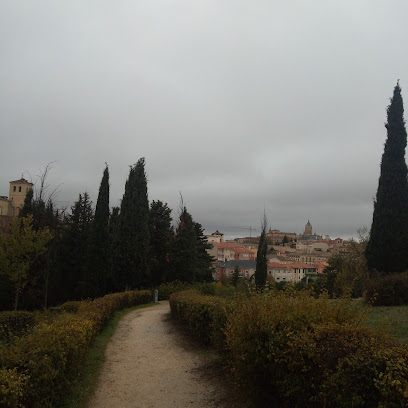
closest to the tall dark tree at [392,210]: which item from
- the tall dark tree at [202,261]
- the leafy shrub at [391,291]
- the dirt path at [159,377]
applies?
the leafy shrub at [391,291]

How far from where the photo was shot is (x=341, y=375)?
3.24 metres

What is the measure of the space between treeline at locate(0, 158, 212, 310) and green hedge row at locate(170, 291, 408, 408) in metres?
18.8

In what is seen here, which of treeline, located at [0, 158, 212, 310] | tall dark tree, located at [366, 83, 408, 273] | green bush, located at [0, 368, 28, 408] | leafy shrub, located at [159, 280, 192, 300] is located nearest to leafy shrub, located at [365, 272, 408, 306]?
tall dark tree, located at [366, 83, 408, 273]

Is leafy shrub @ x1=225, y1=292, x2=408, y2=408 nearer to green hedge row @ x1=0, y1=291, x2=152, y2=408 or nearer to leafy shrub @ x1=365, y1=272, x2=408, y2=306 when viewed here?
green hedge row @ x1=0, y1=291, x2=152, y2=408

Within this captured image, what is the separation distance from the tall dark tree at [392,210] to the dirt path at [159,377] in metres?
10.6

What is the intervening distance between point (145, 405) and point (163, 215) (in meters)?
28.3

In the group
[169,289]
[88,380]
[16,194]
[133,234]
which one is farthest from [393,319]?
[16,194]

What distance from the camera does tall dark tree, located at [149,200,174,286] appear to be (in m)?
31.0

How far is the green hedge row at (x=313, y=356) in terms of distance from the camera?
306 centimetres

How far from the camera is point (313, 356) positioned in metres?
3.71

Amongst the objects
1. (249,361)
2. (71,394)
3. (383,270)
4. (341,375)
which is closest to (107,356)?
(71,394)

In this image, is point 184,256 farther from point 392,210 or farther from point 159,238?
point 392,210

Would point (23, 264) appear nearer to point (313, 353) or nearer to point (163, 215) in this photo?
point (163, 215)

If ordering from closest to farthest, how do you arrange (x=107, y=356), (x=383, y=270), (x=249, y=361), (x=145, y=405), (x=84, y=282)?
(x=249, y=361)
(x=145, y=405)
(x=107, y=356)
(x=383, y=270)
(x=84, y=282)
